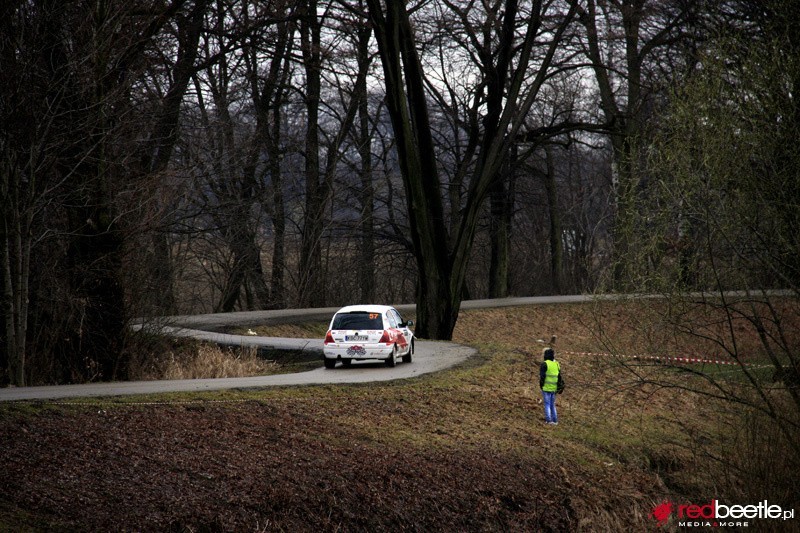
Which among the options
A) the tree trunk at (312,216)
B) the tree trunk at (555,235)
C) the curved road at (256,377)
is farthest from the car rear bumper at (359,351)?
the tree trunk at (555,235)

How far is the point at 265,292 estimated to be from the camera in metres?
43.2

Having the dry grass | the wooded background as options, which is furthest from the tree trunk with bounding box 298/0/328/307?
the dry grass

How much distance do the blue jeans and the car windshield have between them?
15.7ft

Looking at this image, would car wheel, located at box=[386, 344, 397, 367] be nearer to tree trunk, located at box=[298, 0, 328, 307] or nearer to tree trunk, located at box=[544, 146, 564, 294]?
tree trunk, located at box=[298, 0, 328, 307]

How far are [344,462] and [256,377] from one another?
6857 mm

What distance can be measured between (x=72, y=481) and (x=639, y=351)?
981 centimetres

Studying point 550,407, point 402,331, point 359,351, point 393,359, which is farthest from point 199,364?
point 550,407

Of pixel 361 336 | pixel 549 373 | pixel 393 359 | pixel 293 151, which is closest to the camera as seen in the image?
pixel 549 373

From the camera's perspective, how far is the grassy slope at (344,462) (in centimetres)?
1046

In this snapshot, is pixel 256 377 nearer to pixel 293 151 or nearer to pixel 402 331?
pixel 402 331

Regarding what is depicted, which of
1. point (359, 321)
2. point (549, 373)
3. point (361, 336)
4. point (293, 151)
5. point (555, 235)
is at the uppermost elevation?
point (293, 151)

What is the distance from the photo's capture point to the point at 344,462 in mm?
12945

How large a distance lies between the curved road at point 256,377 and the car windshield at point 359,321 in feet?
3.19

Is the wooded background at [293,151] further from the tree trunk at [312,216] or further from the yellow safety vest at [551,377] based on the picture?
the yellow safety vest at [551,377]
